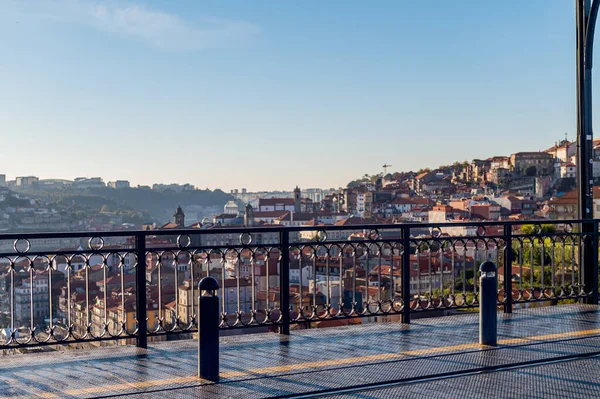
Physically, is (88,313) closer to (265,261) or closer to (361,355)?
(265,261)

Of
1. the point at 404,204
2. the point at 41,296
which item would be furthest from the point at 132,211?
the point at 41,296

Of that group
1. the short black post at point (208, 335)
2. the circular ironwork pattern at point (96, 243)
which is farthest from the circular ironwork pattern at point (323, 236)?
the circular ironwork pattern at point (96, 243)

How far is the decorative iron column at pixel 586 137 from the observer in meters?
8.67

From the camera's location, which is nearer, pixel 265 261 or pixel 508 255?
pixel 265 261

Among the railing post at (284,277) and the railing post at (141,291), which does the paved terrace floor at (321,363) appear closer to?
the railing post at (141,291)

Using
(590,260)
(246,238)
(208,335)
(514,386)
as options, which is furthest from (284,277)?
(590,260)

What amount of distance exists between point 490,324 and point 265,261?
2.53m

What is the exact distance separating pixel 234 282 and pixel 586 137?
512 cm

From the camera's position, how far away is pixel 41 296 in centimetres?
740

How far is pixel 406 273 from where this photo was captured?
24.4 ft

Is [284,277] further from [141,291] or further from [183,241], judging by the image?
[141,291]

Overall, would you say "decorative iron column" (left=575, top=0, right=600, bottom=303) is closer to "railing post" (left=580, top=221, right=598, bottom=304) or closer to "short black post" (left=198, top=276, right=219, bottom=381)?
"railing post" (left=580, top=221, right=598, bottom=304)

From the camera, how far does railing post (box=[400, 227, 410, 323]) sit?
24.2ft

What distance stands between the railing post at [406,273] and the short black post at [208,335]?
113 inches
